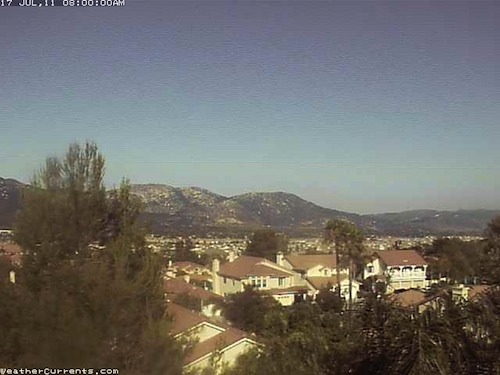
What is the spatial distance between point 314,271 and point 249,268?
0.45 metres

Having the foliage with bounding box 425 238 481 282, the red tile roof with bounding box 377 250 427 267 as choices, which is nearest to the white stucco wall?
the foliage with bounding box 425 238 481 282

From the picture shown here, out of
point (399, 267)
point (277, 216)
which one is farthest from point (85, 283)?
point (399, 267)

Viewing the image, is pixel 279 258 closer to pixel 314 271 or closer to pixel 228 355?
pixel 314 271

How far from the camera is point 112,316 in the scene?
259 centimetres

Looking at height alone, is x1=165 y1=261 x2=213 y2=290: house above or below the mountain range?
below

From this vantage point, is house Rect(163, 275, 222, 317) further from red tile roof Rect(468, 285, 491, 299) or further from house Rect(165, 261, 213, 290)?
red tile roof Rect(468, 285, 491, 299)

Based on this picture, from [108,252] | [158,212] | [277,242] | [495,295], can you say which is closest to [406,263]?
[277,242]

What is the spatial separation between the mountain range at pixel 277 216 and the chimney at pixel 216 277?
250 millimetres

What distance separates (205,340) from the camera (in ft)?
9.53

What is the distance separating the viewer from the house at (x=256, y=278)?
12.2 feet

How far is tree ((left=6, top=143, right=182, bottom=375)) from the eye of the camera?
2.53 m

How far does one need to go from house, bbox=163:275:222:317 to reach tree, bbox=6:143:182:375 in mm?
108

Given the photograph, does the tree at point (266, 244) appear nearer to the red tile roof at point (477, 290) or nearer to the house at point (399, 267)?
the house at point (399, 267)

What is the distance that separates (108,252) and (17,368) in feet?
2.03
